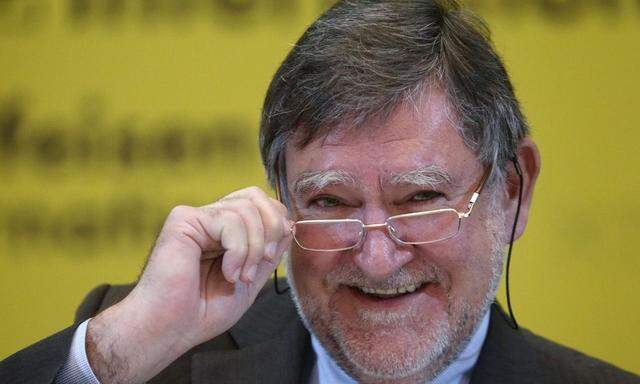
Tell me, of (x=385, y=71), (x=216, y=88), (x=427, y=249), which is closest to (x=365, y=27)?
(x=385, y=71)

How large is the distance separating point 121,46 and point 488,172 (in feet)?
5.00

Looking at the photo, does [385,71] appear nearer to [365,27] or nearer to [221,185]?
[365,27]

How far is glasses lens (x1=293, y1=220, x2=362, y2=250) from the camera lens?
8.00 ft

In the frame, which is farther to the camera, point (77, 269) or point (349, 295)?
point (77, 269)

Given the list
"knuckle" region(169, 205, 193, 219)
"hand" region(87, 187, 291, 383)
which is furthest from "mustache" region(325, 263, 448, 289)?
"knuckle" region(169, 205, 193, 219)

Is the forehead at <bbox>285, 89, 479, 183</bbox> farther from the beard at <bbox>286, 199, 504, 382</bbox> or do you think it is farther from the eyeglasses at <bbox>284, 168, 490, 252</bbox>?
the beard at <bbox>286, 199, 504, 382</bbox>

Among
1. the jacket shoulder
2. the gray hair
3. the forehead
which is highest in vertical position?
the gray hair

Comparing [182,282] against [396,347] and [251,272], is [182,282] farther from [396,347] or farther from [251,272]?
[396,347]

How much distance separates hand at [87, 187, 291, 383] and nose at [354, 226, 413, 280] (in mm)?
177

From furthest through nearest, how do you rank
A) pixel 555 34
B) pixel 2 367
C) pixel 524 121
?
pixel 555 34, pixel 524 121, pixel 2 367

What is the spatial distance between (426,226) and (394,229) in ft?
0.27

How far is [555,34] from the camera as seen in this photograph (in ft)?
11.3

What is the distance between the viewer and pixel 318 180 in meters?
2.48

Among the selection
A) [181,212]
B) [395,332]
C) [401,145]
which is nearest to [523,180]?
[401,145]
